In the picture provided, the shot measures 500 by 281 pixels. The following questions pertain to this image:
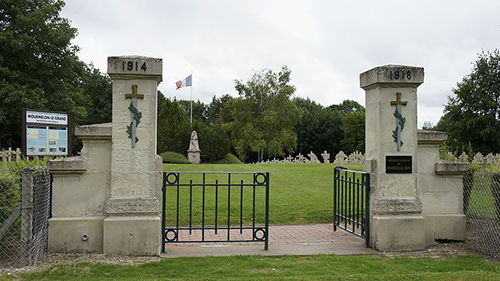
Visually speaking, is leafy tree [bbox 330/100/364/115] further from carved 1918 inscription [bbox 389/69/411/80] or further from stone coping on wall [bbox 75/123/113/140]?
stone coping on wall [bbox 75/123/113/140]

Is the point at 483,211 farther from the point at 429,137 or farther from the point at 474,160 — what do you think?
the point at 474,160

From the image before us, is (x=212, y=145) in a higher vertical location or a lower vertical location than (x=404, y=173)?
higher

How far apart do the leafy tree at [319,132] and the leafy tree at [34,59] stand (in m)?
32.3

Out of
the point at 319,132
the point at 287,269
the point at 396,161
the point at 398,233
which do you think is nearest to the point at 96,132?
the point at 287,269

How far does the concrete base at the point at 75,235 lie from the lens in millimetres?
6184

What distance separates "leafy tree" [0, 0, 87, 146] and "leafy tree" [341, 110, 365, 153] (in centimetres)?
3525

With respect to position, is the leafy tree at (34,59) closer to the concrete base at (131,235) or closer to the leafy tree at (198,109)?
the concrete base at (131,235)

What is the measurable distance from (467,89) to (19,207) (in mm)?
35611

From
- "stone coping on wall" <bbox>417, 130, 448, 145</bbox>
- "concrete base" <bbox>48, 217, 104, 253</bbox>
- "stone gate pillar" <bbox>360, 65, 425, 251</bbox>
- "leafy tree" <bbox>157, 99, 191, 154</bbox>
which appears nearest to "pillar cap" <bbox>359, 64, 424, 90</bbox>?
"stone gate pillar" <bbox>360, 65, 425, 251</bbox>

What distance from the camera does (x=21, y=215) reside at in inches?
210

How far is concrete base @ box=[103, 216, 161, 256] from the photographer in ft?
20.2

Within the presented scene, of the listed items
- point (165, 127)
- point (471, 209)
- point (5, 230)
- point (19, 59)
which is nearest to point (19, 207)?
point (5, 230)

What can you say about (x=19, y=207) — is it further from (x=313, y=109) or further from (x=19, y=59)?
(x=313, y=109)

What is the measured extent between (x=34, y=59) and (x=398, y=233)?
25.6 metres
